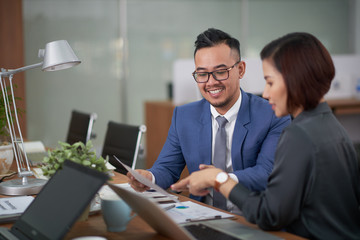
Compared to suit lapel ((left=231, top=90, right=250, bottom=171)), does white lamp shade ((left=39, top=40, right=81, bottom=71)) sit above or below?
above

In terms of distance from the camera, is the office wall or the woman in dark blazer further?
the office wall

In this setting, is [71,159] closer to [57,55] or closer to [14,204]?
[14,204]

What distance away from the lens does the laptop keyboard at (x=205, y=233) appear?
54.6 inches

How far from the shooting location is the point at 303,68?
1410 mm

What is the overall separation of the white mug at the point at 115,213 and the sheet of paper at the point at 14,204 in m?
0.35

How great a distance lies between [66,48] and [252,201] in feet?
3.25

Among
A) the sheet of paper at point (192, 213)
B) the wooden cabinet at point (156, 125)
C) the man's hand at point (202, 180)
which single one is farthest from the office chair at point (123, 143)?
the wooden cabinet at point (156, 125)

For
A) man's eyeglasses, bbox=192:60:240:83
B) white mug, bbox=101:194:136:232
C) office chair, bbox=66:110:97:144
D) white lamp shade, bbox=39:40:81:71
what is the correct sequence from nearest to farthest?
white mug, bbox=101:194:136:232
white lamp shade, bbox=39:40:81:71
man's eyeglasses, bbox=192:60:240:83
office chair, bbox=66:110:97:144

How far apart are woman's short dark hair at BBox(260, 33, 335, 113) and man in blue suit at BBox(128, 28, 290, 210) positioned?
643 mm

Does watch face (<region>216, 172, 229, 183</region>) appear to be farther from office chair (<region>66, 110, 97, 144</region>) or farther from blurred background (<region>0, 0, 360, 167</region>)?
blurred background (<region>0, 0, 360, 167</region>)

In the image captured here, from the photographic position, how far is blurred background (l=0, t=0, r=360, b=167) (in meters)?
5.97

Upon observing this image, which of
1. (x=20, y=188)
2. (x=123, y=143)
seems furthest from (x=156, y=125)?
(x=20, y=188)

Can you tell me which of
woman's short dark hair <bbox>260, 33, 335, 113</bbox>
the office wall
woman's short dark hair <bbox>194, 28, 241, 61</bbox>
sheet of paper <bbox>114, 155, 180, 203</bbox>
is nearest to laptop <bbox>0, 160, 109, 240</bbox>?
sheet of paper <bbox>114, 155, 180, 203</bbox>

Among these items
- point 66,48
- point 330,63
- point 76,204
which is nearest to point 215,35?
point 66,48
